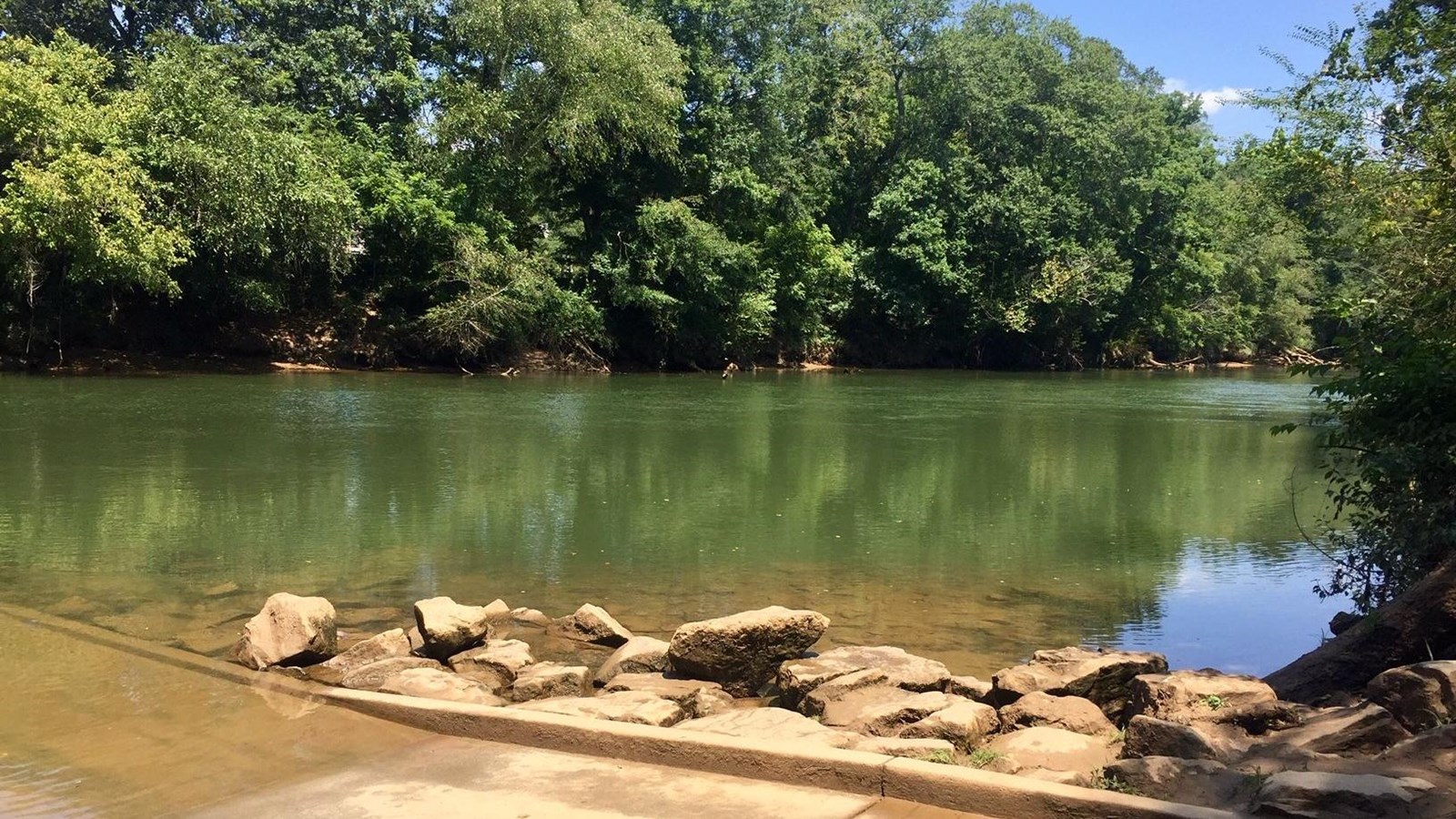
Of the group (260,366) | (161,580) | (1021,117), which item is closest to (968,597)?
(161,580)

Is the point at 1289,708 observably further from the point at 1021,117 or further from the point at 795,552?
the point at 1021,117

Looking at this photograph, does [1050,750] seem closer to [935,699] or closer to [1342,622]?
[935,699]

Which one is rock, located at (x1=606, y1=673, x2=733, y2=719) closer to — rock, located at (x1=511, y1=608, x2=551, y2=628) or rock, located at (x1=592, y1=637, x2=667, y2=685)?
rock, located at (x1=592, y1=637, x2=667, y2=685)

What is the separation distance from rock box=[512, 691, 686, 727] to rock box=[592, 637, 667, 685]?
0.85 metres

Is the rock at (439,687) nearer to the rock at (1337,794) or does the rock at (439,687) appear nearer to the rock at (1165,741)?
the rock at (1165,741)

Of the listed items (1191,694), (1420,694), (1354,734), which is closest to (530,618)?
(1191,694)

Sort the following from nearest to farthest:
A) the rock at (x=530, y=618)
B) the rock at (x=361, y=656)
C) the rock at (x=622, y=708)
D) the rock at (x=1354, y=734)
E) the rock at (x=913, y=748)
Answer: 1. the rock at (x=1354, y=734)
2. the rock at (x=913, y=748)
3. the rock at (x=622, y=708)
4. the rock at (x=361, y=656)
5. the rock at (x=530, y=618)

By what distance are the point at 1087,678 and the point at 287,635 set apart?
4.90 metres

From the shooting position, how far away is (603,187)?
39094 mm

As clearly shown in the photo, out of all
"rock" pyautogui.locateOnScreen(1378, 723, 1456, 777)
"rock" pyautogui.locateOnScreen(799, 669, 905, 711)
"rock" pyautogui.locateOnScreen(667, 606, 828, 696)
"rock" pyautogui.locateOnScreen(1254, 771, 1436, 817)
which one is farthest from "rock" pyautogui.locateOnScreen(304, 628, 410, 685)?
"rock" pyautogui.locateOnScreen(1378, 723, 1456, 777)

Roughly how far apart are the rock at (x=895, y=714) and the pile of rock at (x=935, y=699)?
0.03 feet

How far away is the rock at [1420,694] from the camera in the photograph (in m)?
4.71

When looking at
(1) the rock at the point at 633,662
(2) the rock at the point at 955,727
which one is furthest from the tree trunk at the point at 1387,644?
(1) the rock at the point at 633,662

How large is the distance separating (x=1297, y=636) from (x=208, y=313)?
1319 inches
